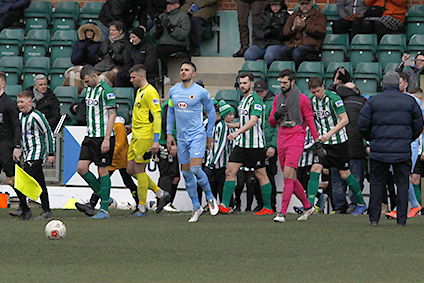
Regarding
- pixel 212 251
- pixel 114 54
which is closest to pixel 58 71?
pixel 114 54

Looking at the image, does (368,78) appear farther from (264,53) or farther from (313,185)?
(313,185)

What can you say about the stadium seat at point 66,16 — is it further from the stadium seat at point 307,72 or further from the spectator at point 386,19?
the spectator at point 386,19

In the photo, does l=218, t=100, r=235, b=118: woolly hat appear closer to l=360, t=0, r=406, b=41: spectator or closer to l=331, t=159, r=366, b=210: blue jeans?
l=331, t=159, r=366, b=210: blue jeans

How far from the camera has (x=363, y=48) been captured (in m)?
19.9

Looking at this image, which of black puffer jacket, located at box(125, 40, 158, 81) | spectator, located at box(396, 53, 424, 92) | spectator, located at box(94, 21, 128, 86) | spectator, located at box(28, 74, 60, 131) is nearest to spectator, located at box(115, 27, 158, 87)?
black puffer jacket, located at box(125, 40, 158, 81)

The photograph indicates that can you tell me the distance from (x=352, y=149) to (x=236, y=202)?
78.1 inches

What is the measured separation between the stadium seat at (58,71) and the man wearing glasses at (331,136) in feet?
20.4

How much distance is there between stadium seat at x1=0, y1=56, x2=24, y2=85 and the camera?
20.9 meters

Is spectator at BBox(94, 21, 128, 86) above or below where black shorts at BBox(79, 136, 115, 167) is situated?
above

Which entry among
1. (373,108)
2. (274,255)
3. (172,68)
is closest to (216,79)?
(172,68)

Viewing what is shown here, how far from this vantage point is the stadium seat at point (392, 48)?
64.2ft

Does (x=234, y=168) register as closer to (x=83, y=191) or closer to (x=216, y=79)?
(x=83, y=191)

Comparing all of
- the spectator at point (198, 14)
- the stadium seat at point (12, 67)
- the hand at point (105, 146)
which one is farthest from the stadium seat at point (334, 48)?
the hand at point (105, 146)

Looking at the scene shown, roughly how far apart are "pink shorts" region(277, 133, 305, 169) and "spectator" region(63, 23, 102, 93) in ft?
21.6
